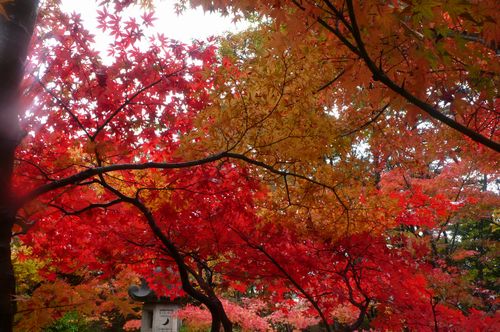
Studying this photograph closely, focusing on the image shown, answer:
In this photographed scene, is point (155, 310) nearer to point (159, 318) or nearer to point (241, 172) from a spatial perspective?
point (159, 318)

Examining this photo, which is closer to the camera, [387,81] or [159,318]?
[387,81]

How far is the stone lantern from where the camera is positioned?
7.26 meters

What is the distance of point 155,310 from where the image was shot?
7.33 metres

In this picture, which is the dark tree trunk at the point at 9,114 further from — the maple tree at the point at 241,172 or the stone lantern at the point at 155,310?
the stone lantern at the point at 155,310

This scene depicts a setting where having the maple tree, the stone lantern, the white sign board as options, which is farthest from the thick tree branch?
A: the white sign board

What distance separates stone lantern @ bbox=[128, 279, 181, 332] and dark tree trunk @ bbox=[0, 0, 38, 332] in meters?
4.61

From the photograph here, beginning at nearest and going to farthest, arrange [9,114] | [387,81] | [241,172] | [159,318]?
[387,81]
[9,114]
[241,172]
[159,318]

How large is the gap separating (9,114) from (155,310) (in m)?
5.57

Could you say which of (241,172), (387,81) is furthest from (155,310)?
(387,81)

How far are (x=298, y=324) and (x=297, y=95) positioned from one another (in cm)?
1155

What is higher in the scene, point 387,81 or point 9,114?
point 9,114

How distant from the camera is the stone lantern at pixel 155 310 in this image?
726 cm

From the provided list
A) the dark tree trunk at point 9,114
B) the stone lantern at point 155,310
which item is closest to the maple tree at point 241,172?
the dark tree trunk at point 9,114

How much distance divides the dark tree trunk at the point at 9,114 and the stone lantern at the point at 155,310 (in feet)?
15.1
